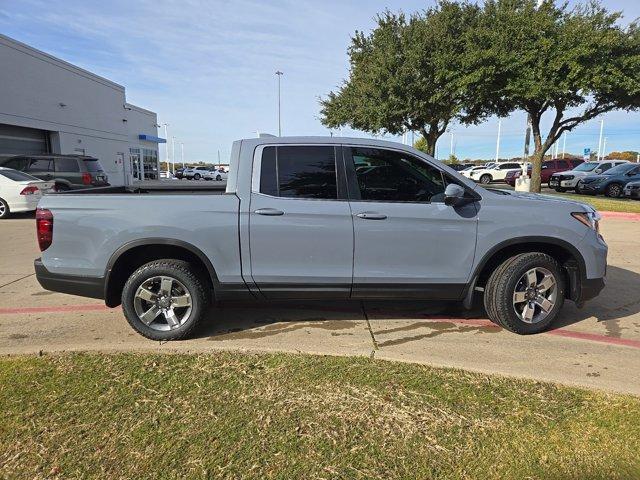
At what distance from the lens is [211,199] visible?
13.0ft

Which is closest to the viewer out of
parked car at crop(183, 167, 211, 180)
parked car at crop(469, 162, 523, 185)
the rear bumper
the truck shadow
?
the rear bumper

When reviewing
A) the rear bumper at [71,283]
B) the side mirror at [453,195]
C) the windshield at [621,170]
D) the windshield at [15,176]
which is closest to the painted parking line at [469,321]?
the rear bumper at [71,283]

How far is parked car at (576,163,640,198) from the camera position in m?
20.3

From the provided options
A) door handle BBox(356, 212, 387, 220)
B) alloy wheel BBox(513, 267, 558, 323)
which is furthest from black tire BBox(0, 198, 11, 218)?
alloy wheel BBox(513, 267, 558, 323)

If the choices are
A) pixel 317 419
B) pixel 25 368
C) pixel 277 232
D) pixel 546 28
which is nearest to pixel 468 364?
pixel 317 419

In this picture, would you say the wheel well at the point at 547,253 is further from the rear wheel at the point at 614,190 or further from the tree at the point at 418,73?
the rear wheel at the point at 614,190

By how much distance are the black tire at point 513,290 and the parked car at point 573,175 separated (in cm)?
2153

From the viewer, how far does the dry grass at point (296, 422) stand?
2398mm

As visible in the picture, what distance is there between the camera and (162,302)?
4.07m

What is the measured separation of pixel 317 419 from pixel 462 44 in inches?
796

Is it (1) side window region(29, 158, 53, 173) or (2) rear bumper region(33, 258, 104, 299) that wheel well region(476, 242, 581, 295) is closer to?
(2) rear bumper region(33, 258, 104, 299)

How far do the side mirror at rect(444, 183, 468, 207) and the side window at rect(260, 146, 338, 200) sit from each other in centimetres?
98

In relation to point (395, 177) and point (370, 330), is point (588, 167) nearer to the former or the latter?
point (395, 177)

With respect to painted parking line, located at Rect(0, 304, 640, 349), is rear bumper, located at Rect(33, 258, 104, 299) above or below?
above
